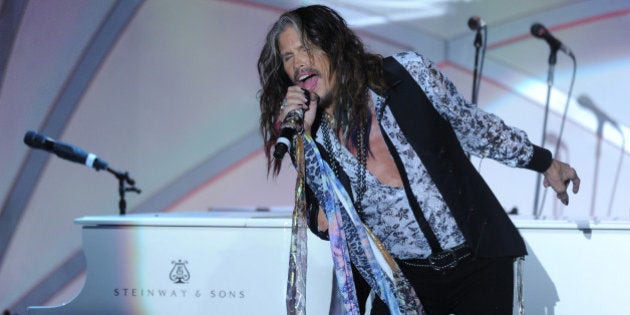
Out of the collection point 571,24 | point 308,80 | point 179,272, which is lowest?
point 179,272

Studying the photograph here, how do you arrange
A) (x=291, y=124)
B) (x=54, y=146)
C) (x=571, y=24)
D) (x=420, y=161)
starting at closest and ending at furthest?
(x=291, y=124) < (x=420, y=161) < (x=54, y=146) < (x=571, y=24)

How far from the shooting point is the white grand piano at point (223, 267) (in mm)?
2715

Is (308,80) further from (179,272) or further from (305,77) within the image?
(179,272)

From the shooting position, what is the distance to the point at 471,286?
1832 mm

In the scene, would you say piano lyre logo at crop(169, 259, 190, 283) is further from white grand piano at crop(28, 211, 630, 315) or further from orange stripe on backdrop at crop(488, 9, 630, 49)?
orange stripe on backdrop at crop(488, 9, 630, 49)

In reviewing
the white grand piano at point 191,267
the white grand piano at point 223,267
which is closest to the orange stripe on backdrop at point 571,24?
the white grand piano at point 223,267

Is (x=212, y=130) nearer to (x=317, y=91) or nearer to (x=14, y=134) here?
(x=14, y=134)

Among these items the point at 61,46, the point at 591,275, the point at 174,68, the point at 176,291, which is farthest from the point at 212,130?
the point at 591,275

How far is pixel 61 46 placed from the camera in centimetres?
461

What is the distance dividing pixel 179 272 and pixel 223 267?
200 mm

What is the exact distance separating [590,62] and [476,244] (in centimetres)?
326

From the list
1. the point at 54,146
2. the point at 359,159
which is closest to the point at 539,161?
the point at 359,159

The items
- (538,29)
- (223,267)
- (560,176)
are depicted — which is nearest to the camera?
(560,176)

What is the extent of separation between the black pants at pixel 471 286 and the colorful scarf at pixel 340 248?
0.05 metres
